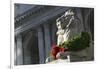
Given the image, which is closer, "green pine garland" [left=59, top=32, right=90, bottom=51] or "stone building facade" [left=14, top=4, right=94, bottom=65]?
"stone building facade" [left=14, top=4, right=94, bottom=65]

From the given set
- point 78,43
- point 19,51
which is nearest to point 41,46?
point 19,51

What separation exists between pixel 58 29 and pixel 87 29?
0.31 metres

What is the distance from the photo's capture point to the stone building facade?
1.83m

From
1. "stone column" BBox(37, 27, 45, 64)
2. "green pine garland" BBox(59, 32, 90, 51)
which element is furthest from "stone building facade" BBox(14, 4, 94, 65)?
"green pine garland" BBox(59, 32, 90, 51)

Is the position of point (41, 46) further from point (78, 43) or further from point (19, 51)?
point (78, 43)

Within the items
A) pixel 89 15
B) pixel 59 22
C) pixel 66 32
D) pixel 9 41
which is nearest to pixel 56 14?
pixel 59 22

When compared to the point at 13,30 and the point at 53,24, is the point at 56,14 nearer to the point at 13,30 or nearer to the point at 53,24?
the point at 53,24

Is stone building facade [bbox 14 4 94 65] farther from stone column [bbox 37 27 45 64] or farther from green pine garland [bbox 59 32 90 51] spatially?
green pine garland [bbox 59 32 90 51]

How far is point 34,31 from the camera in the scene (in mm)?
1879

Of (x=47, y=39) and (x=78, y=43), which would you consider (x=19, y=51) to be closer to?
(x=47, y=39)

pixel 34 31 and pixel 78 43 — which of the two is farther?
pixel 78 43

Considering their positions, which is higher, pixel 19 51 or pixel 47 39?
pixel 47 39

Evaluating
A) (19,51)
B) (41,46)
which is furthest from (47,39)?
Result: (19,51)
